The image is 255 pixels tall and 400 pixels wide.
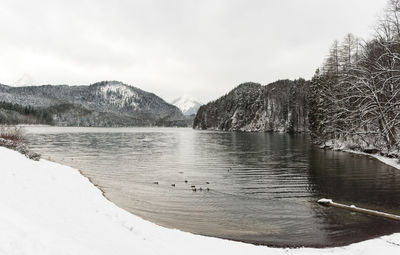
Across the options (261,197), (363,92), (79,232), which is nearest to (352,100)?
(363,92)

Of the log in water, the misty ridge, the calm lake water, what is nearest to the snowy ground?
the calm lake water

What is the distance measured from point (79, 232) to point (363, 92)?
95.7 ft

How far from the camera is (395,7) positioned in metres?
24.3

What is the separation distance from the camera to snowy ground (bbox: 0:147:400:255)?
7.67 meters

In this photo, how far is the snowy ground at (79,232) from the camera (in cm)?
767

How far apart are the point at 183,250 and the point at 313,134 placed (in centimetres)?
6472

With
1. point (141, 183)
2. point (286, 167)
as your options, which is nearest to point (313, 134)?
point (286, 167)

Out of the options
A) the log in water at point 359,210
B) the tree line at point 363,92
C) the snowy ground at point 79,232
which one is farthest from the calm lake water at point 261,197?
the tree line at point 363,92

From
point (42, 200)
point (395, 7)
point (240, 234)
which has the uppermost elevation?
point (395, 7)

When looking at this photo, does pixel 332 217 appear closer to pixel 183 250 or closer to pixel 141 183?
pixel 183 250

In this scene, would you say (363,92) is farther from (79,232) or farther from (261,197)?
(79,232)

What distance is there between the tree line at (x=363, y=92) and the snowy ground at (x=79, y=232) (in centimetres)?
1807

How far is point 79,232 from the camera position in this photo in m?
9.76

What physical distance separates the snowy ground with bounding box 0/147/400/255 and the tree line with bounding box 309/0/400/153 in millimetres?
18074
